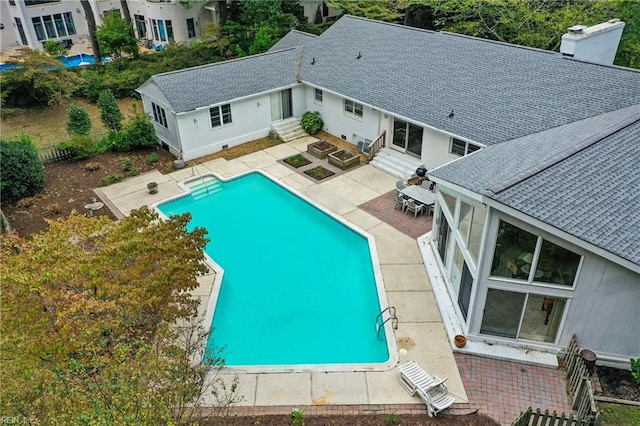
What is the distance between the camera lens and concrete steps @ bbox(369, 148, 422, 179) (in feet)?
74.4

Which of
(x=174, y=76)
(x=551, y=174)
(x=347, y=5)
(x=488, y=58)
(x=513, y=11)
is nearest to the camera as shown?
(x=551, y=174)

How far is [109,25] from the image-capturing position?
36688 millimetres

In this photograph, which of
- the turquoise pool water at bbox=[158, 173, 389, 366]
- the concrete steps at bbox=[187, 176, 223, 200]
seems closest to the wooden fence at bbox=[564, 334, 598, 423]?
the turquoise pool water at bbox=[158, 173, 389, 366]

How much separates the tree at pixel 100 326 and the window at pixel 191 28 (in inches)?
1407

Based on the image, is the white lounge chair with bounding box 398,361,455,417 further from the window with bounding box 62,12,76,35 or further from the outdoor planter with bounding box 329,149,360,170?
the window with bounding box 62,12,76,35

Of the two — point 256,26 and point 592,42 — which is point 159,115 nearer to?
point 256,26

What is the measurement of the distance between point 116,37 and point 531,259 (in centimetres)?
3581

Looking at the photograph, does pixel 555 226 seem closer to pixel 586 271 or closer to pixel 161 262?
pixel 586 271

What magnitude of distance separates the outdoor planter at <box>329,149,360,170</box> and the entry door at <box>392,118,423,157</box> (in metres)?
2.25

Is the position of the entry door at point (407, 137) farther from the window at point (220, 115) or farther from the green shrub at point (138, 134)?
the green shrub at point (138, 134)

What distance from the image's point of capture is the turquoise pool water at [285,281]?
14023mm

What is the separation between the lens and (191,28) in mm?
44531

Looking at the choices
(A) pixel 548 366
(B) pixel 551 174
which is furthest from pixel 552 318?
(B) pixel 551 174

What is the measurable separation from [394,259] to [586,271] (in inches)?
274
